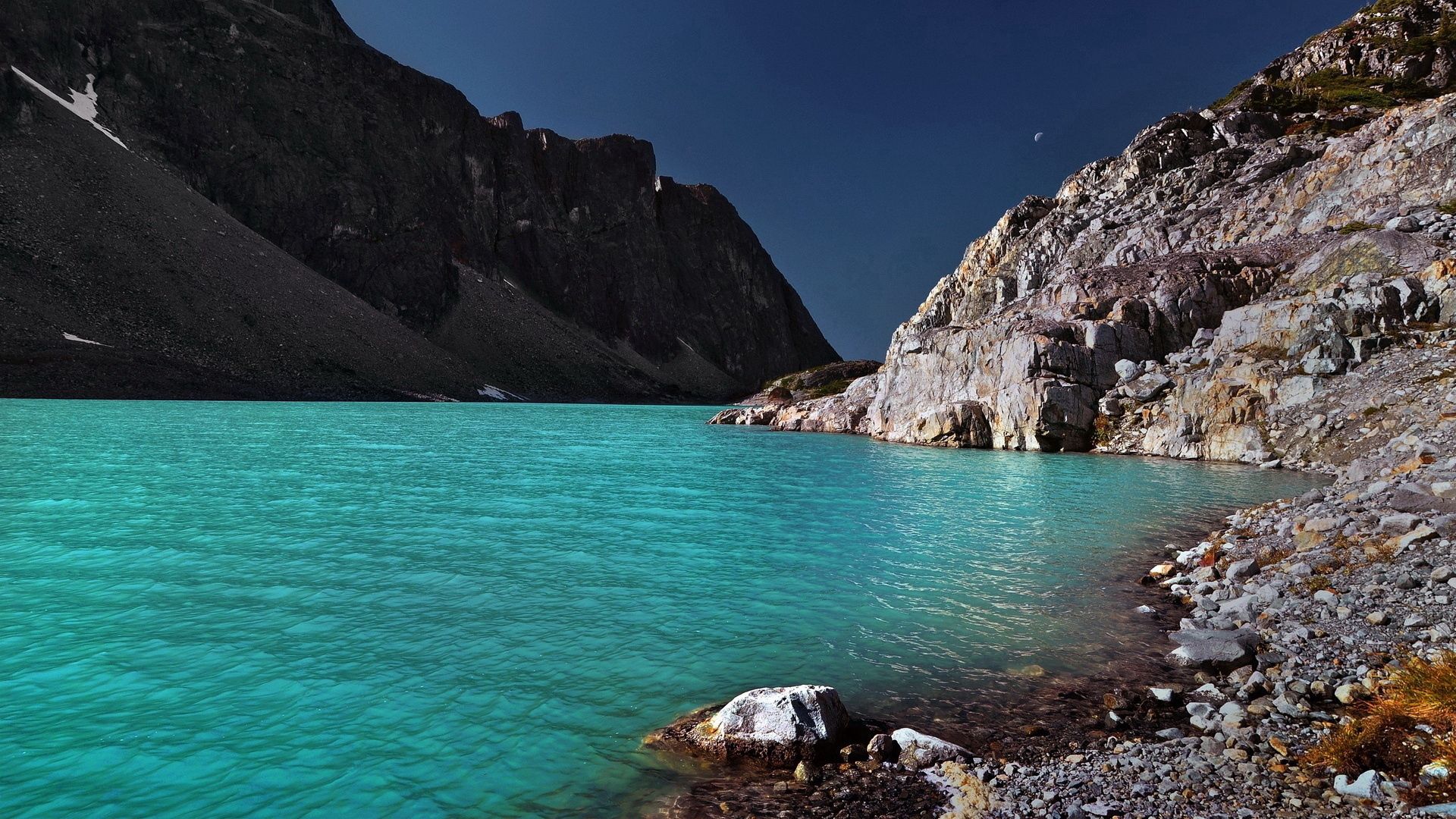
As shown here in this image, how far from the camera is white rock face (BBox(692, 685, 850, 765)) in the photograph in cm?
698

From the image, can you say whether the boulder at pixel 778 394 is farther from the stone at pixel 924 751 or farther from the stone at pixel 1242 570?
the stone at pixel 924 751

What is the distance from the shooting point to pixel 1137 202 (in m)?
72.2

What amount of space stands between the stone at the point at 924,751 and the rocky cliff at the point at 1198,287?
34.6 metres

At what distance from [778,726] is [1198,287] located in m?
51.8

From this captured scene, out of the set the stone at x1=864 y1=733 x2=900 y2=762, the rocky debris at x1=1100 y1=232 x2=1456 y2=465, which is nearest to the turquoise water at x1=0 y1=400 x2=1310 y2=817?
the stone at x1=864 y1=733 x2=900 y2=762

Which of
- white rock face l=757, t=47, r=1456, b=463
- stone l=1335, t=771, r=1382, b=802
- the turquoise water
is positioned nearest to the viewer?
stone l=1335, t=771, r=1382, b=802

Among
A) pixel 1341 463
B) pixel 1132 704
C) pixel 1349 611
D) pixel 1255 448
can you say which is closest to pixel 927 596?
pixel 1132 704

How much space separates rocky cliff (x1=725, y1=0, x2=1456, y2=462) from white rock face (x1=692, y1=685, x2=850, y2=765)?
116 ft

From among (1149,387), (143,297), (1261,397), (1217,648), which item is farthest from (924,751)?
(143,297)

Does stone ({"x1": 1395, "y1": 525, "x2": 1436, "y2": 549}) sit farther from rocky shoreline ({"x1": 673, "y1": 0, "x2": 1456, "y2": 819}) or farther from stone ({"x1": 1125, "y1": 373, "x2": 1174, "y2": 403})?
stone ({"x1": 1125, "y1": 373, "x2": 1174, "y2": 403})

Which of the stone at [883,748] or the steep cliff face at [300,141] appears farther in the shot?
the steep cliff face at [300,141]

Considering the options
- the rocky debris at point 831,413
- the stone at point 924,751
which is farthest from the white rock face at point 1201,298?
the stone at point 924,751

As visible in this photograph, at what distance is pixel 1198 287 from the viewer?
1877 inches

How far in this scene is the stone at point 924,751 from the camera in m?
6.86
